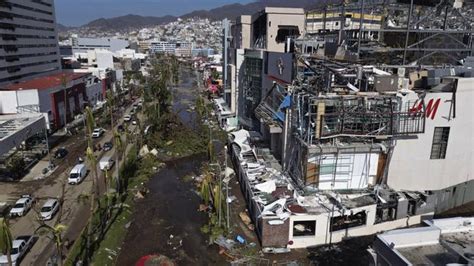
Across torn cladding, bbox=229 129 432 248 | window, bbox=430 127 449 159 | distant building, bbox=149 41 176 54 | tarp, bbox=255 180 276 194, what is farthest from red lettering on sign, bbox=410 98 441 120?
distant building, bbox=149 41 176 54

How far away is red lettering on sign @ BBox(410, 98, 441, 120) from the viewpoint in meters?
21.6

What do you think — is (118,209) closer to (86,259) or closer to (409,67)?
Answer: (86,259)

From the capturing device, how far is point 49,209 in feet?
72.6

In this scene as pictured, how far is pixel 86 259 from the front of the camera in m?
18.3

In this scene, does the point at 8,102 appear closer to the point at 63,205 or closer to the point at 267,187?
the point at 63,205

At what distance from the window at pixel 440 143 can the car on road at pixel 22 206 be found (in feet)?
87.9

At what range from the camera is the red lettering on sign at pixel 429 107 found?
70.8 ft

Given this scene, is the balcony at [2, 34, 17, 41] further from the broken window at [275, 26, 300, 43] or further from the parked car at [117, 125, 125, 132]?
the broken window at [275, 26, 300, 43]

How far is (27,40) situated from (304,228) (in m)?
55.6

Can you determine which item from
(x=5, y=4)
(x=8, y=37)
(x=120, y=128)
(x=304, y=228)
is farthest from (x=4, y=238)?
(x=5, y=4)

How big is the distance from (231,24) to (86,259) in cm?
4138

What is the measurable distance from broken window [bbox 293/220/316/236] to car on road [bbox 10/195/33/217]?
17.2 meters

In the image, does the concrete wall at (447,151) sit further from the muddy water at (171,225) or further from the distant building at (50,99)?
the distant building at (50,99)

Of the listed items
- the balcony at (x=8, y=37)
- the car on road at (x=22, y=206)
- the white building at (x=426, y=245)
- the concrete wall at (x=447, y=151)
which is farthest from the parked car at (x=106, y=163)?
the balcony at (x=8, y=37)
